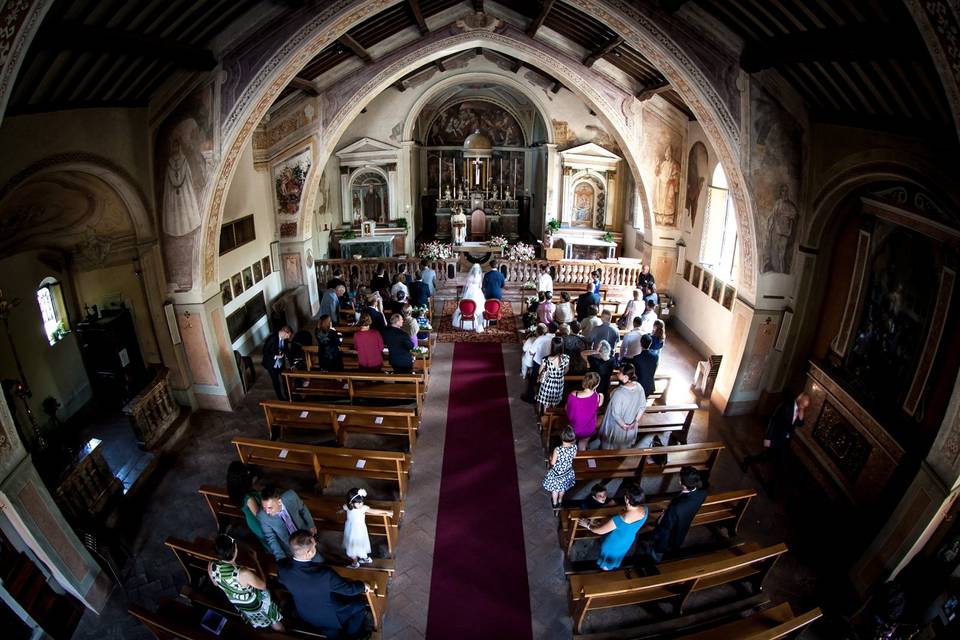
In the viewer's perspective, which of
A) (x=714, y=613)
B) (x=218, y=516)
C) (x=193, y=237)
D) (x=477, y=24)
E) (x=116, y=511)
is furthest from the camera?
(x=477, y=24)

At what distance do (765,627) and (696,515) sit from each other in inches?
60.7

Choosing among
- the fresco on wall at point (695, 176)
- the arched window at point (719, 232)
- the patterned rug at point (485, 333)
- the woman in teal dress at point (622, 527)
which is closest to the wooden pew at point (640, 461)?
the woman in teal dress at point (622, 527)

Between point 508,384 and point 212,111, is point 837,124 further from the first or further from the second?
point 212,111

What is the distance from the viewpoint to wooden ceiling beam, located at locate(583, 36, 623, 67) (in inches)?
397

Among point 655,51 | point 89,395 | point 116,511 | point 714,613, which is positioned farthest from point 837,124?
point 89,395

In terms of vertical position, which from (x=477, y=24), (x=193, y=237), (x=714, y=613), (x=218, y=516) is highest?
(x=477, y=24)

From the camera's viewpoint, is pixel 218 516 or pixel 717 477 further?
pixel 717 477

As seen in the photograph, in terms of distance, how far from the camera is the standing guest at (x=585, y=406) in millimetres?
6686

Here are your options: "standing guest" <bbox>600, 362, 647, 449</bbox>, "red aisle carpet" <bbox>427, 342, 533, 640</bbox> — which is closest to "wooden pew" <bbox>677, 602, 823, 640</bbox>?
"red aisle carpet" <bbox>427, 342, 533, 640</bbox>

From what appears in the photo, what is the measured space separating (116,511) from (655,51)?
10.5m

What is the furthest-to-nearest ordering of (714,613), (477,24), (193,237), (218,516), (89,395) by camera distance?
(477,24), (89,395), (193,237), (218,516), (714,613)

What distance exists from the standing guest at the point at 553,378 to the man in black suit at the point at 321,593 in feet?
12.8

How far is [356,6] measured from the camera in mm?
8227

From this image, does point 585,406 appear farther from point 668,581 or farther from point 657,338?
point 657,338
